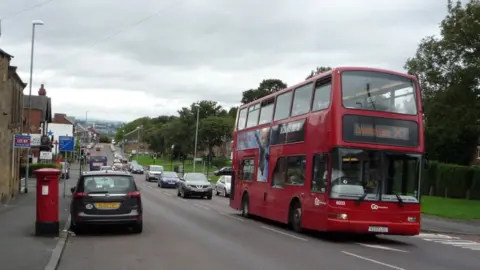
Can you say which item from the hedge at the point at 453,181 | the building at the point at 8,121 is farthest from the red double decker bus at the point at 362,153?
the hedge at the point at 453,181

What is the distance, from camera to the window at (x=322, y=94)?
15610 millimetres

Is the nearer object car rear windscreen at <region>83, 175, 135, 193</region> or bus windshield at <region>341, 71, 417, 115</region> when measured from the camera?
car rear windscreen at <region>83, 175, 135, 193</region>

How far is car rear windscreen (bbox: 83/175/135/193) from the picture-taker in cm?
1515

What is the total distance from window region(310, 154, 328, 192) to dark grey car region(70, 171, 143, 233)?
4.61 meters

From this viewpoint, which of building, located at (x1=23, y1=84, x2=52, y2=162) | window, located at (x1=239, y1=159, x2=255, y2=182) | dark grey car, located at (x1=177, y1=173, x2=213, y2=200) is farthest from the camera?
building, located at (x1=23, y1=84, x2=52, y2=162)

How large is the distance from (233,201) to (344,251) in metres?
11.4

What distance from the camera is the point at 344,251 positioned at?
13352mm

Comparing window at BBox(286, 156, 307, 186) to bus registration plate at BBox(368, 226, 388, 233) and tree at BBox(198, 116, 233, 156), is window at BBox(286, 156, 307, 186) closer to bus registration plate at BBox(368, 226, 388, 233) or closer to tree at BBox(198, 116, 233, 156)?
bus registration plate at BBox(368, 226, 388, 233)

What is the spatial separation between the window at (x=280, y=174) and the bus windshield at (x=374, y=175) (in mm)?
3548

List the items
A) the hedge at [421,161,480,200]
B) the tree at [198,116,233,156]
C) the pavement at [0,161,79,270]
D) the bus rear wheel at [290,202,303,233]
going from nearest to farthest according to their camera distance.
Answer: the pavement at [0,161,79,270], the bus rear wheel at [290,202,303,233], the hedge at [421,161,480,200], the tree at [198,116,233,156]

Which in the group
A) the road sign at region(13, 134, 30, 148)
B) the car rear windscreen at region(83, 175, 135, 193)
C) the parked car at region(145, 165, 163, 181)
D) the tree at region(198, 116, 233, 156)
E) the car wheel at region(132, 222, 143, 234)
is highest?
the tree at region(198, 116, 233, 156)

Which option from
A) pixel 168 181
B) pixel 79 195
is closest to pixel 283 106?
pixel 79 195

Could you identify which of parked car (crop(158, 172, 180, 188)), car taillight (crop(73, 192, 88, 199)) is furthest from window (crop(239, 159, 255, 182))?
parked car (crop(158, 172, 180, 188))

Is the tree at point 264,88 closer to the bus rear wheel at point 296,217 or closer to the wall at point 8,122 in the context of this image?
the wall at point 8,122
